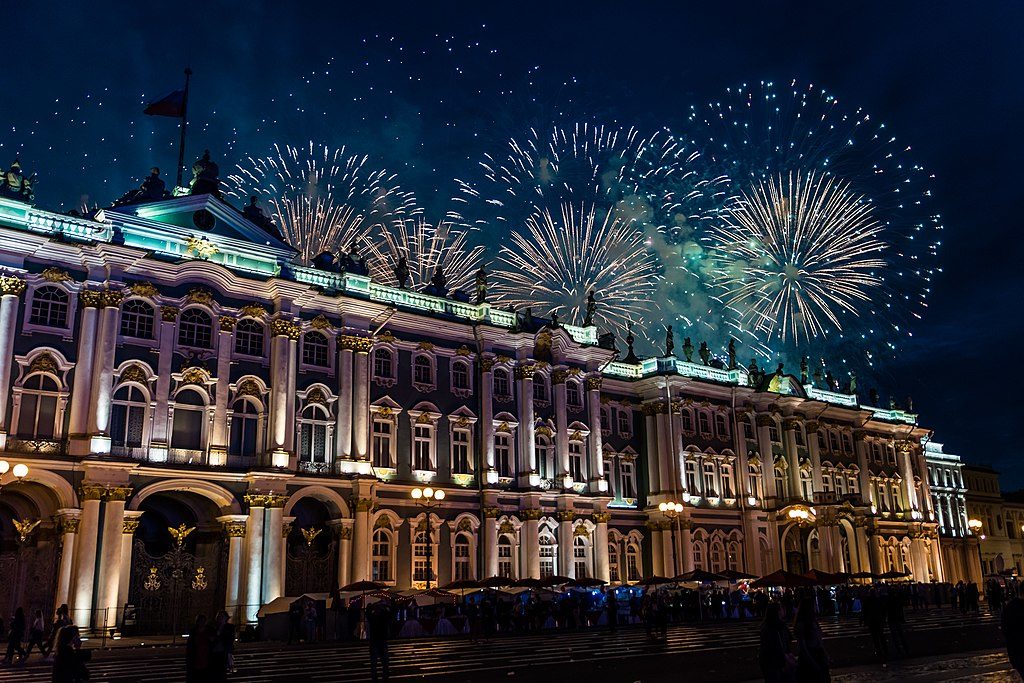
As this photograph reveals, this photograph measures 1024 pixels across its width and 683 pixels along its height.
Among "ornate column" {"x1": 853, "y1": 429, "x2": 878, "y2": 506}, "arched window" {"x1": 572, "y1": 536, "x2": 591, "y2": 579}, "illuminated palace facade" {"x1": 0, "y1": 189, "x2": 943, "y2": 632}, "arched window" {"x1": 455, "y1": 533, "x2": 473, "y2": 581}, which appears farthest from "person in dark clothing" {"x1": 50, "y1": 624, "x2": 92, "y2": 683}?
"ornate column" {"x1": 853, "y1": 429, "x2": 878, "y2": 506}

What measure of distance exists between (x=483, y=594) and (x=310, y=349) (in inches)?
556

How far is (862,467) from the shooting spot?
74750mm

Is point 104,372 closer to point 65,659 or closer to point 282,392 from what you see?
point 282,392

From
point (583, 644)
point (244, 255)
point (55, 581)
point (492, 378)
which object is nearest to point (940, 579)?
point (492, 378)

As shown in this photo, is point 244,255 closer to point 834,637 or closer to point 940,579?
point 834,637

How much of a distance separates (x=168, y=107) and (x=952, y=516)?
80.5 meters

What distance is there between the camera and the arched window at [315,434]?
4369 cm

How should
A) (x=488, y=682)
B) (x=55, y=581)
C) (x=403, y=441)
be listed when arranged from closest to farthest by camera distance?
(x=488, y=682) < (x=55, y=581) < (x=403, y=441)

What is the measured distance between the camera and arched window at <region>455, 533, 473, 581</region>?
4747 centimetres

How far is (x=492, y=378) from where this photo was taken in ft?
168

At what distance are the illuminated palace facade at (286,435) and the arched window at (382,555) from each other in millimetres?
93

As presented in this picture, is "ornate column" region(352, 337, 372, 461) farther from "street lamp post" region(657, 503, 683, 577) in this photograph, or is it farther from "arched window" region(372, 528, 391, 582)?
"street lamp post" region(657, 503, 683, 577)

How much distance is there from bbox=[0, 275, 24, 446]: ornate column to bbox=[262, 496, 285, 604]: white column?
424 inches

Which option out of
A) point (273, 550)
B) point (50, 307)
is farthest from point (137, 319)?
point (273, 550)
